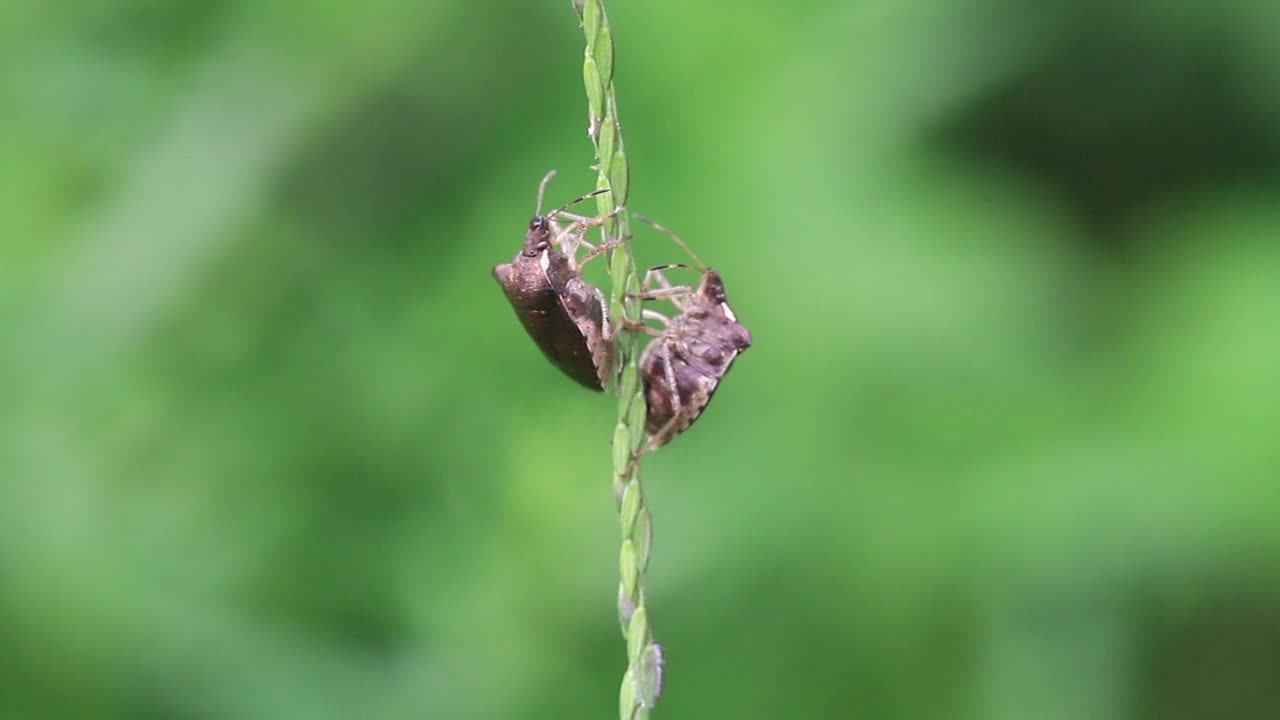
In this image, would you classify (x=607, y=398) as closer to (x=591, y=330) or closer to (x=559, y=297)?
(x=559, y=297)

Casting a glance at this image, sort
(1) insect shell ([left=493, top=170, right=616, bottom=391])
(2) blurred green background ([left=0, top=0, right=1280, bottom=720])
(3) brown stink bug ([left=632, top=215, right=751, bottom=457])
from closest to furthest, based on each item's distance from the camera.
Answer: (1) insect shell ([left=493, top=170, right=616, bottom=391]), (3) brown stink bug ([left=632, top=215, right=751, bottom=457]), (2) blurred green background ([left=0, top=0, right=1280, bottom=720])

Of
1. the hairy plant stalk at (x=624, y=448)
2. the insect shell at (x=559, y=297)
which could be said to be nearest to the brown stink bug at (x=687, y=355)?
the insect shell at (x=559, y=297)

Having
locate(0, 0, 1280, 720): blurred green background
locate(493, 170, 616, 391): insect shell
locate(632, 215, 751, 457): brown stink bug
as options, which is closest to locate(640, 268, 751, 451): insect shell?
locate(632, 215, 751, 457): brown stink bug

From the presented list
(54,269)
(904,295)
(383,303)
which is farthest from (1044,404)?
(54,269)

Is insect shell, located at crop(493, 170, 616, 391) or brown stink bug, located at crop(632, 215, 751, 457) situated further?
brown stink bug, located at crop(632, 215, 751, 457)

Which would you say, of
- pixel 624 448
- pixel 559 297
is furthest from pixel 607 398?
pixel 624 448

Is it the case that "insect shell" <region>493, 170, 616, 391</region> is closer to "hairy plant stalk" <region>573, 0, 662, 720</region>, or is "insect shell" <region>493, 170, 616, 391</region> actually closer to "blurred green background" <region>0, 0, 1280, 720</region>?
"hairy plant stalk" <region>573, 0, 662, 720</region>

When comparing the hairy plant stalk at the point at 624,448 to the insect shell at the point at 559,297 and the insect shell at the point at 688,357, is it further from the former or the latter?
the insect shell at the point at 688,357
